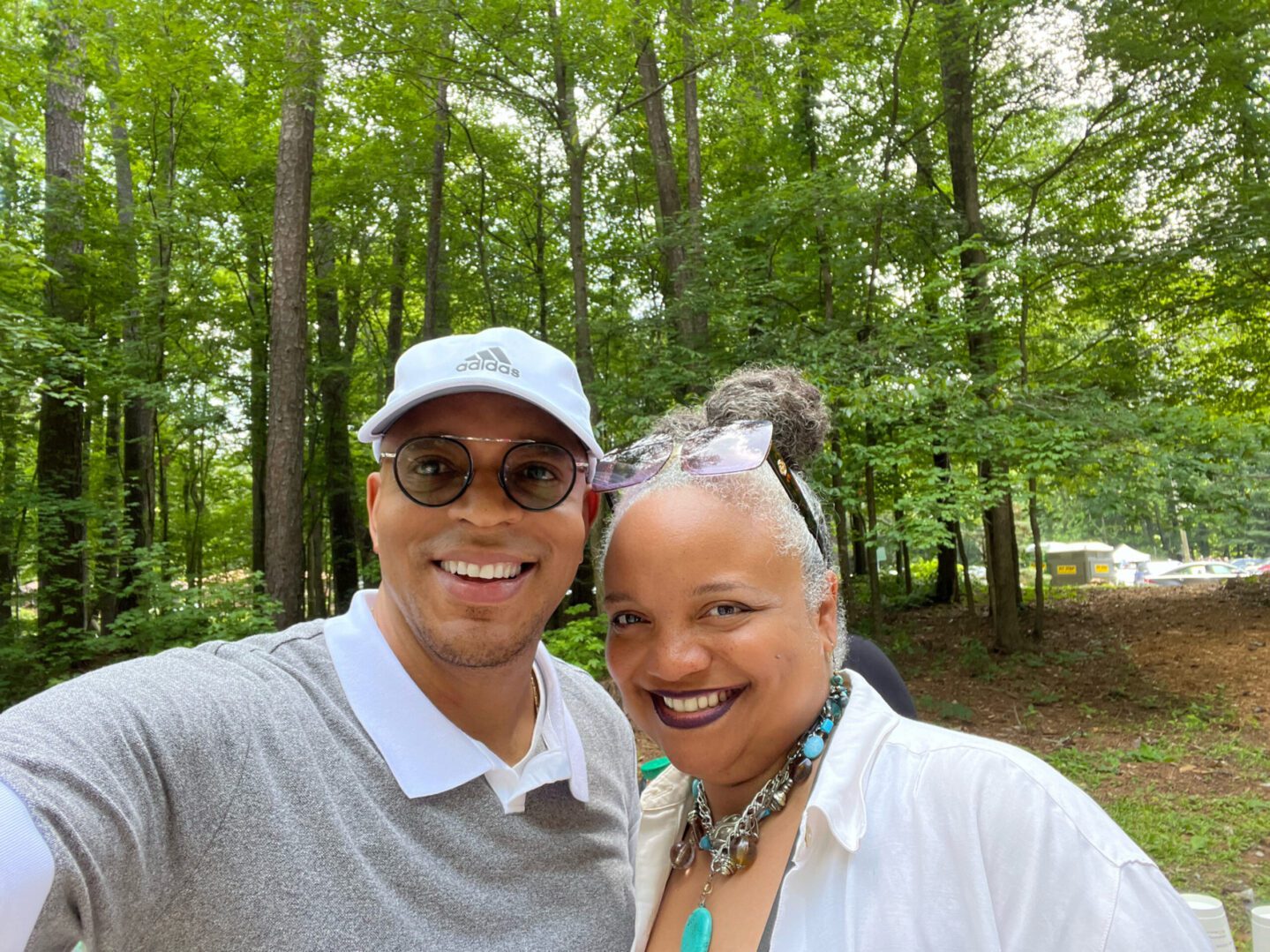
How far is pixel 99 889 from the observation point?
1.19m

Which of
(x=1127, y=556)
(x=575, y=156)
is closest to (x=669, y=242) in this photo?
(x=575, y=156)

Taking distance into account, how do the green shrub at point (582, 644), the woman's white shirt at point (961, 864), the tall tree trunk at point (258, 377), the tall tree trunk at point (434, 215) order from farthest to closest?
the tall tree trunk at point (258, 377), the tall tree trunk at point (434, 215), the green shrub at point (582, 644), the woman's white shirt at point (961, 864)

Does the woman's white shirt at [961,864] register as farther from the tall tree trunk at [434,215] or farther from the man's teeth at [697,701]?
the tall tree trunk at [434,215]

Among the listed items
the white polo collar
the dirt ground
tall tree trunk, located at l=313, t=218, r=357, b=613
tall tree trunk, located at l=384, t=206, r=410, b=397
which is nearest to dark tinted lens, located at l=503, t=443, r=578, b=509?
the white polo collar

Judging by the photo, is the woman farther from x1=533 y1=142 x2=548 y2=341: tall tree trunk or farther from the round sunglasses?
x1=533 y1=142 x2=548 y2=341: tall tree trunk

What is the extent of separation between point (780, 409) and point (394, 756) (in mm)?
1057

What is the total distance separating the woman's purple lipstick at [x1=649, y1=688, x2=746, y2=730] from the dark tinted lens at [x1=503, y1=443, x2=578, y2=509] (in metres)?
0.53

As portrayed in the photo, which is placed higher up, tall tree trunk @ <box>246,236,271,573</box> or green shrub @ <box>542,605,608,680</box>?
tall tree trunk @ <box>246,236,271,573</box>

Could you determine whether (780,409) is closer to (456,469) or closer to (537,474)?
(537,474)

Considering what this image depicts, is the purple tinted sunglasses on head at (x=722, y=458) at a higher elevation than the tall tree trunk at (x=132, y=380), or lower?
lower

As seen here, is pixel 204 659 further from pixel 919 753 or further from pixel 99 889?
pixel 919 753

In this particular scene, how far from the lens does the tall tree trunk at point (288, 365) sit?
991cm

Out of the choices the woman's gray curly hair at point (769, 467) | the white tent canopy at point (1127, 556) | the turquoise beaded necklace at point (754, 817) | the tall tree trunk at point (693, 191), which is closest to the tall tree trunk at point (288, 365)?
the tall tree trunk at point (693, 191)

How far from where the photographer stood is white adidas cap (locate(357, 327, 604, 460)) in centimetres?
174
